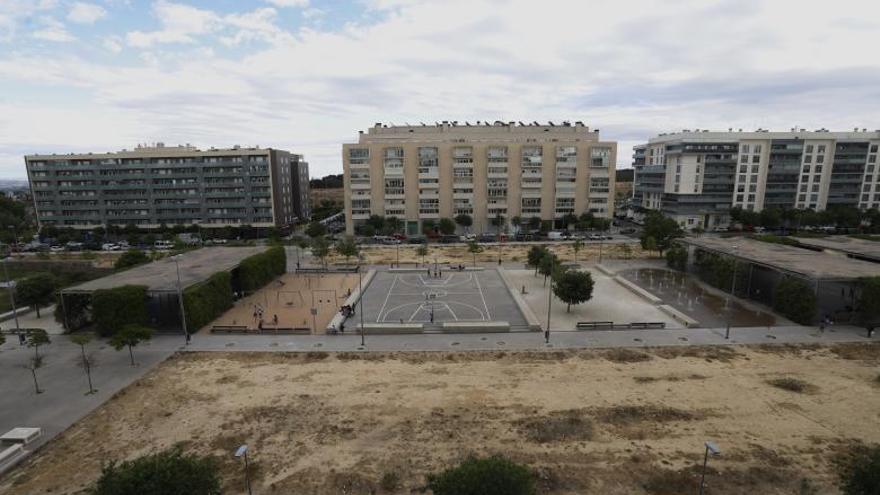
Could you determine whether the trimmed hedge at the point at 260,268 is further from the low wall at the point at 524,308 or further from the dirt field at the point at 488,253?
the low wall at the point at 524,308

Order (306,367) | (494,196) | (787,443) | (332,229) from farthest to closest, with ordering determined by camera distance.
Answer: (332,229) < (494,196) < (306,367) < (787,443)

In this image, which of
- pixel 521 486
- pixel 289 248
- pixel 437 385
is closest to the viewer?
pixel 521 486

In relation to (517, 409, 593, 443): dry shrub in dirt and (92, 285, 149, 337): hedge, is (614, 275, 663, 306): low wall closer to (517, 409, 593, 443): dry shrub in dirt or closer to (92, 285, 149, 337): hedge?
(517, 409, 593, 443): dry shrub in dirt

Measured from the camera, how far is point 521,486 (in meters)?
12.5

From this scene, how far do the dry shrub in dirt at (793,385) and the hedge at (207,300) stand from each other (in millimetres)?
37901

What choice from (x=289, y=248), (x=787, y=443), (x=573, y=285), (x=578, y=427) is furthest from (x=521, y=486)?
(x=289, y=248)

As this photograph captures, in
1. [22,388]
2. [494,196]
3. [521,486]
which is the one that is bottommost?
[22,388]

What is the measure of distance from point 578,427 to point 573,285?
56.9ft

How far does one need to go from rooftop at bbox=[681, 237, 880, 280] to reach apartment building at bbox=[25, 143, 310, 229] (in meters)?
74.0

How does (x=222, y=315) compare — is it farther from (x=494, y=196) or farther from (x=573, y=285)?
(x=494, y=196)

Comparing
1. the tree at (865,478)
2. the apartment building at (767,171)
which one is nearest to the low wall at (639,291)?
the tree at (865,478)

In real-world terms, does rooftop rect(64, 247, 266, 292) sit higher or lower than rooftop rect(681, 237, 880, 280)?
lower

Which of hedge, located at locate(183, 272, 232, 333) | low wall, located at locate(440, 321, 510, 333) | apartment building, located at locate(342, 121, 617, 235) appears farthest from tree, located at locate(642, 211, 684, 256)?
hedge, located at locate(183, 272, 232, 333)

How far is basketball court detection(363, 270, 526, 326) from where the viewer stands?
36.8 m
